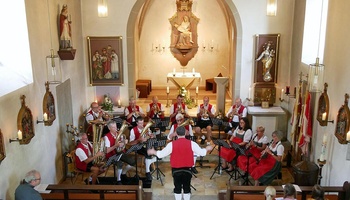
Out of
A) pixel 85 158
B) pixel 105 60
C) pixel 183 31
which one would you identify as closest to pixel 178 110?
pixel 105 60

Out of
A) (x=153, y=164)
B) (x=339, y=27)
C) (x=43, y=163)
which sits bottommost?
(x=153, y=164)

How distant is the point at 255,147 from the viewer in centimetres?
879

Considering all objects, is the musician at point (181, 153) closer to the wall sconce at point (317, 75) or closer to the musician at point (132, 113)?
the wall sconce at point (317, 75)

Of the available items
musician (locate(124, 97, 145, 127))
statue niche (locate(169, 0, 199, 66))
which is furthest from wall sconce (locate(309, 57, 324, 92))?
statue niche (locate(169, 0, 199, 66))

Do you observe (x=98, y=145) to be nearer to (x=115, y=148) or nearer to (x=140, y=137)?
(x=115, y=148)

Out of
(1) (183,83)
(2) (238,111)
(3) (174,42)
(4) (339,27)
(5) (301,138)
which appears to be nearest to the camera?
(4) (339,27)

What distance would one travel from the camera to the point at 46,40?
314 inches

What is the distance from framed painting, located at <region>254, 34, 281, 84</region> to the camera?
424 inches

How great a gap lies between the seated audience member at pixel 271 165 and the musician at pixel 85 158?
11.2 feet

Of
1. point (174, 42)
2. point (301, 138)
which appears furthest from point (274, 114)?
point (174, 42)

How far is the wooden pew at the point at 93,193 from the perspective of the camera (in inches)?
259

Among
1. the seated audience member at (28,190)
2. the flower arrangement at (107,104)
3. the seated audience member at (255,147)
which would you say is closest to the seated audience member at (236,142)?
the seated audience member at (255,147)

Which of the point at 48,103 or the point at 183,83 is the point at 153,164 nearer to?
the point at 48,103

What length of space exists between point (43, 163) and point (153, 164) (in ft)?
9.50
